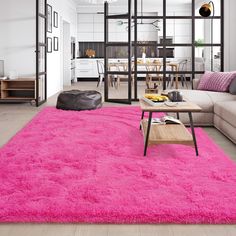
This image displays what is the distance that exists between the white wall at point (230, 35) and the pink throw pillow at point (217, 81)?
1.60 m

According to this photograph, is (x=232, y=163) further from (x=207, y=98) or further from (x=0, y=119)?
(x=0, y=119)

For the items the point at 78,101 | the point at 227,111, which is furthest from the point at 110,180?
the point at 78,101

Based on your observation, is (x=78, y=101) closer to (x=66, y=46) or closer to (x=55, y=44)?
(x=55, y=44)

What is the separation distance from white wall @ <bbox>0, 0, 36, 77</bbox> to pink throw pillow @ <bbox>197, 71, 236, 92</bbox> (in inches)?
158

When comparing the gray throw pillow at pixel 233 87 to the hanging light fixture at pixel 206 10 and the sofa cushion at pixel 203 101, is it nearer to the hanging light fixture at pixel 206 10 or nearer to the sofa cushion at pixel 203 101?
the sofa cushion at pixel 203 101

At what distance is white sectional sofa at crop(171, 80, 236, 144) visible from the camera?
4.99 m

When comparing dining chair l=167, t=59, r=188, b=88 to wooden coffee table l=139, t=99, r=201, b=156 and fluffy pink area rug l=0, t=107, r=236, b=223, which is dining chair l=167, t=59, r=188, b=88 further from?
wooden coffee table l=139, t=99, r=201, b=156

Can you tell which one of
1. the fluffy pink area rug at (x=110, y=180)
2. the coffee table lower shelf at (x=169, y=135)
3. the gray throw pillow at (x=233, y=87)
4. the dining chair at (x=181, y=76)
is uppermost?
the dining chair at (x=181, y=76)

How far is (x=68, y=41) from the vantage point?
1388cm

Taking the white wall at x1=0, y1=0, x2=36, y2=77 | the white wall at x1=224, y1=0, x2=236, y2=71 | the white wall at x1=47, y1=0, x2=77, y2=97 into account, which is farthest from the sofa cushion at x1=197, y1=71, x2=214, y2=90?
the white wall at x1=47, y1=0, x2=77, y2=97

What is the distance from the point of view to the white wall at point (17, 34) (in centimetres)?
908

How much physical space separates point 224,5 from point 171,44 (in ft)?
4.28

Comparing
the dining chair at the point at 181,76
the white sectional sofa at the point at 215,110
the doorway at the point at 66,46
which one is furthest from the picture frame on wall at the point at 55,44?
the white sectional sofa at the point at 215,110

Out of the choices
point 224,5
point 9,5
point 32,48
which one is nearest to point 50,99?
point 32,48
